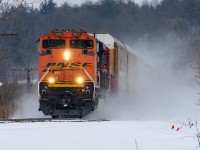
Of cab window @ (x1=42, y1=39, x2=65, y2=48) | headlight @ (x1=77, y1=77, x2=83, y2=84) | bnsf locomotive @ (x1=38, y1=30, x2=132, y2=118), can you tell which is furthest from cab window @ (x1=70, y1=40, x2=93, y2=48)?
headlight @ (x1=77, y1=77, x2=83, y2=84)

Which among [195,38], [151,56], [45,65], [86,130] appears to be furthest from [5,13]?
[195,38]

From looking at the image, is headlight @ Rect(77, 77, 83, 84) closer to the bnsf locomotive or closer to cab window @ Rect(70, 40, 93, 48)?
the bnsf locomotive

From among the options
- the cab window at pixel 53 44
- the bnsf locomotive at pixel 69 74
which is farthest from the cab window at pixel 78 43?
the cab window at pixel 53 44

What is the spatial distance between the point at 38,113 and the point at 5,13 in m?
10.9

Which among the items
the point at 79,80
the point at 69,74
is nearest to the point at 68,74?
the point at 69,74

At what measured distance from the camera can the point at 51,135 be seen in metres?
8.64

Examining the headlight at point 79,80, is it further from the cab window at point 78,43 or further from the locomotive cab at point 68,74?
the cab window at point 78,43

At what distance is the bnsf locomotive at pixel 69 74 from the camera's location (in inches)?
721

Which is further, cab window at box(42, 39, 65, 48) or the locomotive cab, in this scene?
cab window at box(42, 39, 65, 48)

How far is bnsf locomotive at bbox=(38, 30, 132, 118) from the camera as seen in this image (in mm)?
18312

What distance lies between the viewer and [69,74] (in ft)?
61.0

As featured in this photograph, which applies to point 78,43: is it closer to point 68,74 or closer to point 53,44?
point 53,44

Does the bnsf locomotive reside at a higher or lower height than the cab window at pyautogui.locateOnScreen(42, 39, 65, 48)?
lower

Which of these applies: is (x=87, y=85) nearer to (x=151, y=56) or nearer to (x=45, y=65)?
(x=45, y=65)
